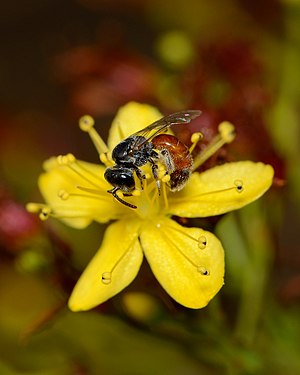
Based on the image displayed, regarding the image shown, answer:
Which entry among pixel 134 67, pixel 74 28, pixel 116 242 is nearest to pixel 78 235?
pixel 134 67

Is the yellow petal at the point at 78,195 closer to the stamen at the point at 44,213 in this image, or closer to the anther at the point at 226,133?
the stamen at the point at 44,213

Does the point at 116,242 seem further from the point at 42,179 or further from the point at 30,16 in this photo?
the point at 30,16

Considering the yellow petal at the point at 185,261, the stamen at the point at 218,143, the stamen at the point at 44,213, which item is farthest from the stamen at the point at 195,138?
the stamen at the point at 44,213

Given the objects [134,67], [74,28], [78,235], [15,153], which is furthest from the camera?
[74,28]

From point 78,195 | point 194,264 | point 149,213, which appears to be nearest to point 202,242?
point 194,264

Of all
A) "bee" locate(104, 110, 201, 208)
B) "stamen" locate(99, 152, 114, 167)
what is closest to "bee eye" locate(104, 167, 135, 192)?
"bee" locate(104, 110, 201, 208)

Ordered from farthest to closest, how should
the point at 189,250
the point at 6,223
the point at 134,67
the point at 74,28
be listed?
the point at 74,28
the point at 134,67
the point at 6,223
the point at 189,250

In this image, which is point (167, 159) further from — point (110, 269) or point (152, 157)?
point (110, 269)

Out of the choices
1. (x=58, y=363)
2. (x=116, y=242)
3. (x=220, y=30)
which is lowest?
(x=58, y=363)
